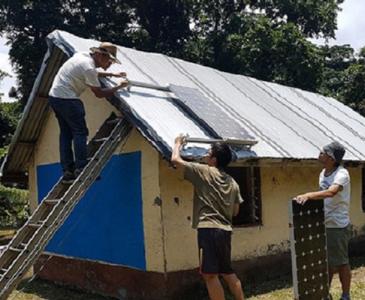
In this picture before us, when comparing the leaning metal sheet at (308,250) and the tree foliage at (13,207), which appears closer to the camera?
the leaning metal sheet at (308,250)

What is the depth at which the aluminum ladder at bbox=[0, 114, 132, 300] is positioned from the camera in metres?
5.33

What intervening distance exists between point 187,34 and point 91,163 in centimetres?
2265

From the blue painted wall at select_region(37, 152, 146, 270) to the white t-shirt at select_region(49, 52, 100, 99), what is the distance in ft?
4.34

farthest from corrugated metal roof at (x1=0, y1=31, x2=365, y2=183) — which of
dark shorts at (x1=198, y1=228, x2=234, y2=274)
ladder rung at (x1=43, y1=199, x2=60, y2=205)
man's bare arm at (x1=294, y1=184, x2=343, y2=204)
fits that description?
man's bare arm at (x1=294, y1=184, x2=343, y2=204)

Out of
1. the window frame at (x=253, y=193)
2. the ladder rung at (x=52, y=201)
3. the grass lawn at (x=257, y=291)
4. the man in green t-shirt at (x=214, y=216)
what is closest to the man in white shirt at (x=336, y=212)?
the grass lawn at (x=257, y=291)

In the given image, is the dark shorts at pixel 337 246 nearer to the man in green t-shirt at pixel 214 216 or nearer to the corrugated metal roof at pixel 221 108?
the man in green t-shirt at pixel 214 216

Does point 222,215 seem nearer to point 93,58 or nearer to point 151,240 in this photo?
point 151,240

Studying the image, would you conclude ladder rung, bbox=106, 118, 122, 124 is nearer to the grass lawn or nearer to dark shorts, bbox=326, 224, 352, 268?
the grass lawn

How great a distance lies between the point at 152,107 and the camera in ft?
22.7

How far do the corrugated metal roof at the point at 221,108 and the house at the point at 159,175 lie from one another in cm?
3

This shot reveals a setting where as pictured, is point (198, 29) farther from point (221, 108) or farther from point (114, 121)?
point (114, 121)

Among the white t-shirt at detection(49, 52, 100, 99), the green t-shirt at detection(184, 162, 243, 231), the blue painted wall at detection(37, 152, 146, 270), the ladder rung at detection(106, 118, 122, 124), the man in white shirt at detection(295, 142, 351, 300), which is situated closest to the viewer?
the green t-shirt at detection(184, 162, 243, 231)

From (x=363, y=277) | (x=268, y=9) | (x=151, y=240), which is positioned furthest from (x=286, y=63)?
(x=151, y=240)

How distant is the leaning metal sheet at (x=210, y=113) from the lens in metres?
7.00
